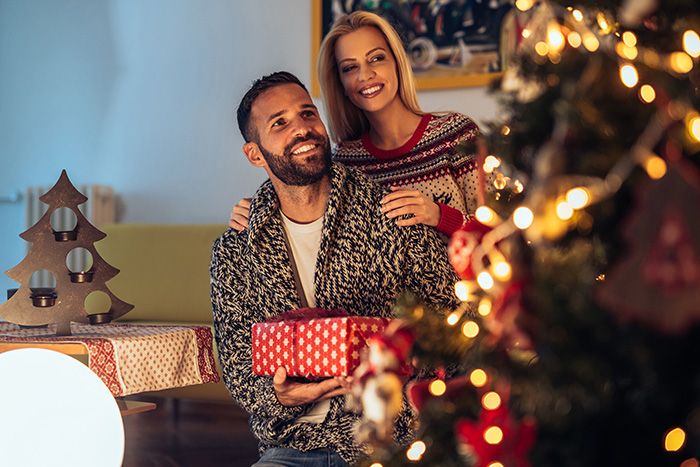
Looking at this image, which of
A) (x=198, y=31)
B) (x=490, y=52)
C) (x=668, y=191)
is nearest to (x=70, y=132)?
(x=198, y=31)

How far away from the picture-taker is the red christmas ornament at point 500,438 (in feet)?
2.98

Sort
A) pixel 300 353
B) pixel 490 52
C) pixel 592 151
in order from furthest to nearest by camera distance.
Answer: pixel 490 52 → pixel 300 353 → pixel 592 151

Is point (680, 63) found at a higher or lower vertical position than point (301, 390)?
higher

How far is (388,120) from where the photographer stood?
7.08 ft

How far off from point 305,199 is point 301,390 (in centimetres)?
42

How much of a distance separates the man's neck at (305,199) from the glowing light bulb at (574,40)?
3.02 ft

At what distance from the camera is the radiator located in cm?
449

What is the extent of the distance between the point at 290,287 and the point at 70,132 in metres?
3.42

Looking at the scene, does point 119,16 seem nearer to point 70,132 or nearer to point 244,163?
point 70,132

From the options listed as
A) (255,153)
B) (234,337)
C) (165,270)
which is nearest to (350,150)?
(255,153)

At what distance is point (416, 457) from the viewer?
1170mm

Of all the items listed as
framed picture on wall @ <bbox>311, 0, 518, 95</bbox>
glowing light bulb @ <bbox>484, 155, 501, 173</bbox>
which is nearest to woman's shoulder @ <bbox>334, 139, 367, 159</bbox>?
glowing light bulb @ <bbox>484, 155, 501, 173</bbox>

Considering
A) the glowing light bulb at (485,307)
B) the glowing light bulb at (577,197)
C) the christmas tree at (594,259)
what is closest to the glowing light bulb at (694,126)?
the christmas tree at (594,259)

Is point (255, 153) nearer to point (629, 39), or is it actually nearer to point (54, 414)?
point (54, 414)
